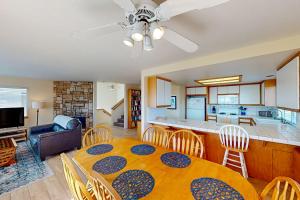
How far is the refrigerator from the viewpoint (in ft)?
17.6

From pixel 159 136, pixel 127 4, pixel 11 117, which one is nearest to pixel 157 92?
pixel 159 136

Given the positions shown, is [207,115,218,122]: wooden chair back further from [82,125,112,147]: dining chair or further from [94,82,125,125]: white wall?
[94,82,125,125]: white wall

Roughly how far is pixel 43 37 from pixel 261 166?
12.1 ft

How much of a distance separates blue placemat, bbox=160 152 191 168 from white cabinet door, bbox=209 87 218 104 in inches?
169

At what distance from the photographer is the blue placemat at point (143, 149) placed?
1624 millimetres

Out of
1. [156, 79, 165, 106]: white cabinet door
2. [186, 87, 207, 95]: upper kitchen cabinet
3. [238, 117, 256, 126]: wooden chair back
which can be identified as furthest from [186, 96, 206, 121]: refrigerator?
[156, 79, 165, 106]: white cabinet door

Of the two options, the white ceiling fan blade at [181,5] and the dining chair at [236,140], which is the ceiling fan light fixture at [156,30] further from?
the dining chair at [236,140]

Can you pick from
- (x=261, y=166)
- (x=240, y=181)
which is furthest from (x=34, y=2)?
(x=261, y=166)

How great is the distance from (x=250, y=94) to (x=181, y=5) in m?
4.88

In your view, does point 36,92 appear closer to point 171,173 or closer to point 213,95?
point 171,173

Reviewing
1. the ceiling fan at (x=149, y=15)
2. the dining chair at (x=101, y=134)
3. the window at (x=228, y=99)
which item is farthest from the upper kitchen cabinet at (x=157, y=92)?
the window at (x=228, y=99)

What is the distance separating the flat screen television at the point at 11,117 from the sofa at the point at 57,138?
1.06 m

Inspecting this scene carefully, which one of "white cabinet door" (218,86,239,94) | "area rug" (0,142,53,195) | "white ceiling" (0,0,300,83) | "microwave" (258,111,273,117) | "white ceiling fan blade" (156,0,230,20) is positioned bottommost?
"area rug" (0,142,53,195)

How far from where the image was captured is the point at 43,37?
5.31ft
